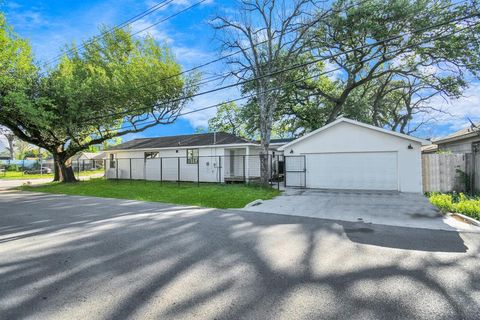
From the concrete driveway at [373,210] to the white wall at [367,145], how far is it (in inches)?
73.3

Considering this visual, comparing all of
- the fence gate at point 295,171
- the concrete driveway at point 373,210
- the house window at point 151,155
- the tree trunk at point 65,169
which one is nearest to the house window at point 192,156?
the house window at point 151,155

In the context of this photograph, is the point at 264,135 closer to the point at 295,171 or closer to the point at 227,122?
the point at 295,171

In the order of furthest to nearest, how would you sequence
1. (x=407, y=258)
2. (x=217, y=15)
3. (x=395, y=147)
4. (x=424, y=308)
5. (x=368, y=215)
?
(x=217, y=15) < (x=395, y=147) < (x=368, y=215) < (x=407, y=258) < (x=424, y=308)

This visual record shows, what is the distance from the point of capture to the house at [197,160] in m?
18.5

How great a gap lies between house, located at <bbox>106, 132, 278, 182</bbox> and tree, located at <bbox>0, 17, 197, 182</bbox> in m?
2.23

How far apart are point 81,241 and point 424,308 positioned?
5.47m

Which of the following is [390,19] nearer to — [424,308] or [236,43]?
[236,43]

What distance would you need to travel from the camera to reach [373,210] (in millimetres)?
8609

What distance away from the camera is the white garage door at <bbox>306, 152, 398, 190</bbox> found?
1346cm

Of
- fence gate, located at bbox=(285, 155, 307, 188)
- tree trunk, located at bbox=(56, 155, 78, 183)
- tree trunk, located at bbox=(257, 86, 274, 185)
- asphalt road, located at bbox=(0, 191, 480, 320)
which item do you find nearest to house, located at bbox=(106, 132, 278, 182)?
tree trunk, located at bbox=(257, 86, 274, 185)

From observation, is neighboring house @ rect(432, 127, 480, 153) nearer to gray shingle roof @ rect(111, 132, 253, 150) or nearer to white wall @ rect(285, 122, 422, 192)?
white wall @ rect(285, 122, 422, 192)

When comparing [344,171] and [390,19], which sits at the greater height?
[390,19]

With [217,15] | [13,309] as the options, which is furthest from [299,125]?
[13,309]

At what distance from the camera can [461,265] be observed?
13.2 feet
